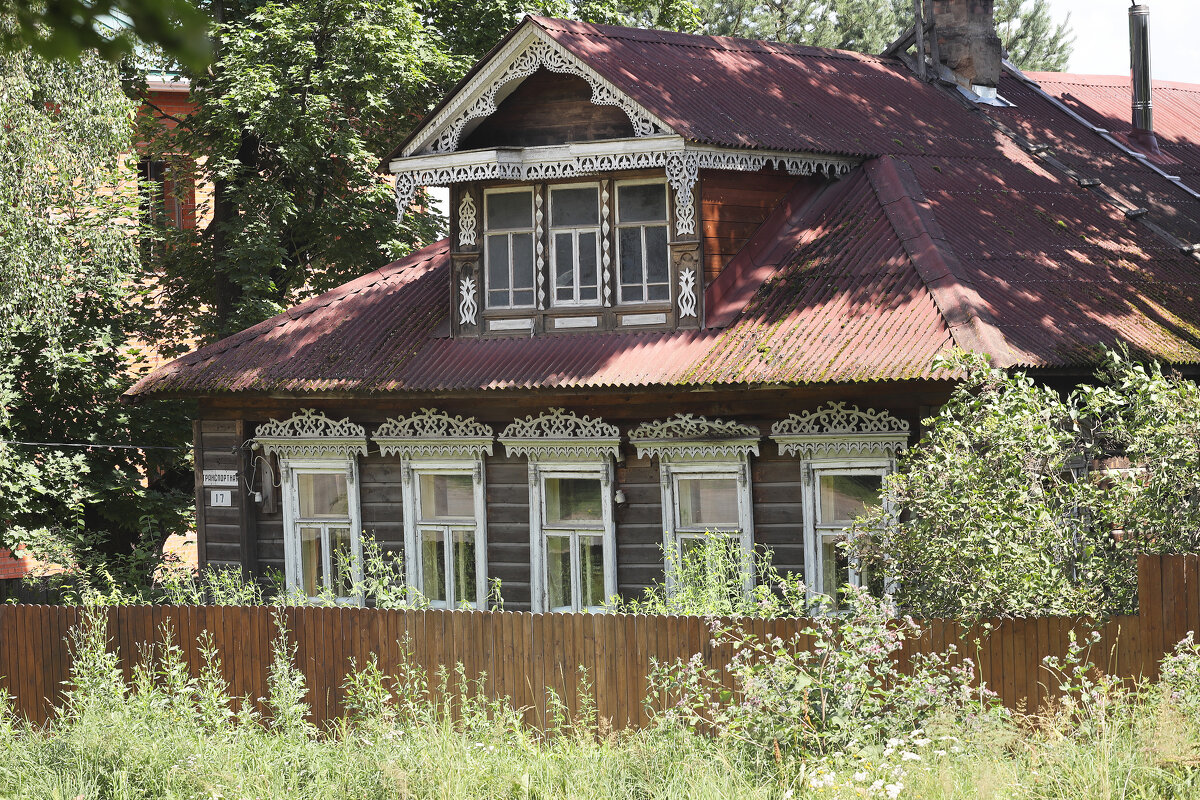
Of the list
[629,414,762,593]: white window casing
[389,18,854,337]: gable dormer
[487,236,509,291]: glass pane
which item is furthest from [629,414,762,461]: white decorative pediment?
[487,236,509,291]: glass pane

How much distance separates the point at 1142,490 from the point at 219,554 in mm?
11141

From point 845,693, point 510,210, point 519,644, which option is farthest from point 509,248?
point 845,693

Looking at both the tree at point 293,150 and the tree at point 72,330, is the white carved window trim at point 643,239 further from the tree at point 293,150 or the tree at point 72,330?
the tree at point 72,330

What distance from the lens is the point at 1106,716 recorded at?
830cm

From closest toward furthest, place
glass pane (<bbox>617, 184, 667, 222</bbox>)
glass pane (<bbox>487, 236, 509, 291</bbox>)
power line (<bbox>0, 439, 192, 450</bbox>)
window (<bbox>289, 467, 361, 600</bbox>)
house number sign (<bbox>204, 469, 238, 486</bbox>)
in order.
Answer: glass pane (<bbox>617, 184, 667, 222</bbox>) < glass pane (<bbox>487, 236, 509, 291</bbox>) < window (<bbox>289, 467, 361, 600</bbox>) < house number sign (<bbox>204, 469, 238, 486</bbox>) < power line (<bbox>0, 439, 192, 450</bbox>)

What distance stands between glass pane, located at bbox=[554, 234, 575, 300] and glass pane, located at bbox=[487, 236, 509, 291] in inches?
24.2

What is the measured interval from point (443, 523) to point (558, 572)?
4.71 ft

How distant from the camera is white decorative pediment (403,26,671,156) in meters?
14.2

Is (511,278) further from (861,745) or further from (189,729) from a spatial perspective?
(861,745)

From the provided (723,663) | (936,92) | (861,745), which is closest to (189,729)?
(723,663)

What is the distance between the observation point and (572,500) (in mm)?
14742

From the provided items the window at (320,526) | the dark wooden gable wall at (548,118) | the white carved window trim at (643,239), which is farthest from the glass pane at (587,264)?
the window at (320,526)

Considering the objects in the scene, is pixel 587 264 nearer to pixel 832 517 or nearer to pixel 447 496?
pixel 447 496

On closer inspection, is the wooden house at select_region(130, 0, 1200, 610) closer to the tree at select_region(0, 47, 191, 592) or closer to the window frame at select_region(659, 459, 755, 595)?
the window frame at select_region(659, 459, 755, 595)
